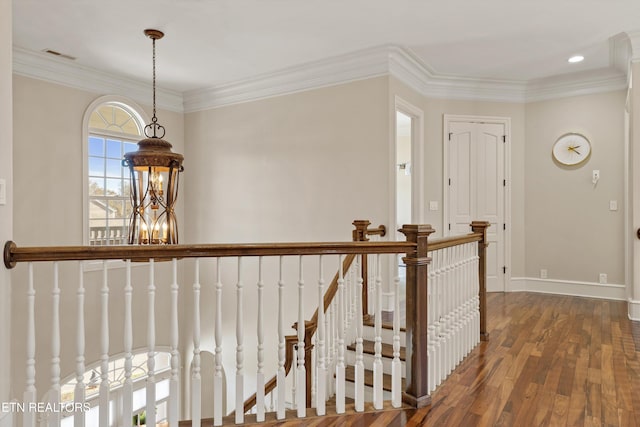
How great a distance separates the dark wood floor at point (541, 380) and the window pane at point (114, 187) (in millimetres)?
4238

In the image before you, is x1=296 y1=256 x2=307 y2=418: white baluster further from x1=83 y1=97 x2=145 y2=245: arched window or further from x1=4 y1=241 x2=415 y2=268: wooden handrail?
x1=83 y1=97 x2=145 y2=245: arched window

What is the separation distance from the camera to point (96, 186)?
196 inches

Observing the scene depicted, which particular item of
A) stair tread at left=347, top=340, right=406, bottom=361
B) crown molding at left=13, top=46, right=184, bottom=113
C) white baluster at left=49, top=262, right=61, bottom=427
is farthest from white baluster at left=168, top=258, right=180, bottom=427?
crown molding at left=13, top=46, right=184, bottom=113

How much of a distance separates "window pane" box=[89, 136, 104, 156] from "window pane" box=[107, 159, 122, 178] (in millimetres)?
153

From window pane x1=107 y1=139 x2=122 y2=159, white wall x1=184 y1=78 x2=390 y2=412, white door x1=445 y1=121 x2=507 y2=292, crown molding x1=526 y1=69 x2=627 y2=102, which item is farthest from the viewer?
white door x1=445 y1=121 x2=507 y2=292

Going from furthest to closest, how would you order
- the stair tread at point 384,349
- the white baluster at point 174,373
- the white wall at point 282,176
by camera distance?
1. the white wall at point 282,176
2. the stair tread at point 384,349
3. the white baluster at point 174,373

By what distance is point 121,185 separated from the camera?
523 cm

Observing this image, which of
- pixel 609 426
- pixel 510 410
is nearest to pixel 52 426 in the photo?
pixel 510 410

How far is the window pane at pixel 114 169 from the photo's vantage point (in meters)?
5.10

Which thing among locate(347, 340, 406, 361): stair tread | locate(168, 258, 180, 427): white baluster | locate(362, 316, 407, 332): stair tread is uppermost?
locate(168, 258, 180, 427): white baluster

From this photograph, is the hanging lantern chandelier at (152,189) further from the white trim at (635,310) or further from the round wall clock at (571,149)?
the round wall clock at (571,149)

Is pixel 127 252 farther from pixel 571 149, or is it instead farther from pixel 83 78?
pixel 571 149

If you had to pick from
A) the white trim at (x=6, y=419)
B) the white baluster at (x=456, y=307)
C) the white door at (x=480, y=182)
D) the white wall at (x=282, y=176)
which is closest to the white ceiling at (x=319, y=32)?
the white wall at (x=282, y=176)

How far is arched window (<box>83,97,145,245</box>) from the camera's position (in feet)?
16.0
